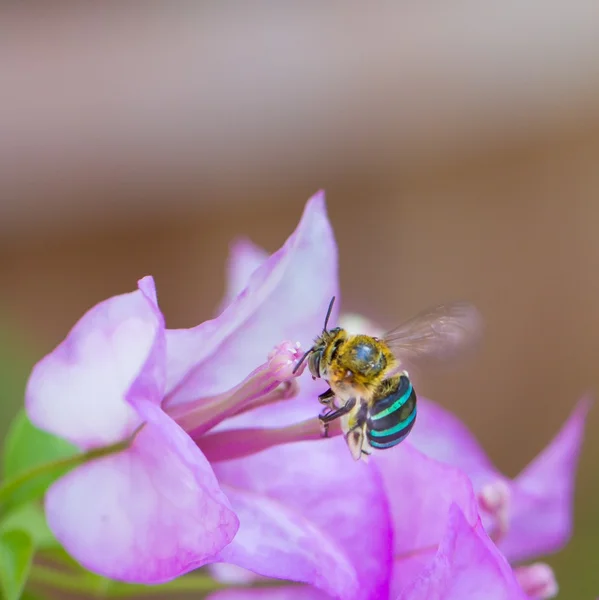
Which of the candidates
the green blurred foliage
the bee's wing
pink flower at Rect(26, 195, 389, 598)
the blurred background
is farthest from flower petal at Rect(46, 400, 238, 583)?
the blurred background

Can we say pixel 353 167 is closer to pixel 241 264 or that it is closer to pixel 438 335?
pixel 241 264

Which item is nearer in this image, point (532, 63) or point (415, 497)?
point (415, 497)

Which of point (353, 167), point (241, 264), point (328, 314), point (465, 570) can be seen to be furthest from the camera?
point (353, 167)

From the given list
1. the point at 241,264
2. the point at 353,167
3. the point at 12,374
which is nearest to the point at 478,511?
the point at 241,264

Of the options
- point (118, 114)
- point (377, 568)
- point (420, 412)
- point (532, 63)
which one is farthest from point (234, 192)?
point (377, 568)

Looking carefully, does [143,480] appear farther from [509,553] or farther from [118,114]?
[118,114]

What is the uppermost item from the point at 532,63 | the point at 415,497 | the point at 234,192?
the point at 415,497

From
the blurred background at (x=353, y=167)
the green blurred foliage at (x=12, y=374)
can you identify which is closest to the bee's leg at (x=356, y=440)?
the green blurred foliage at (x=12, y=374)
